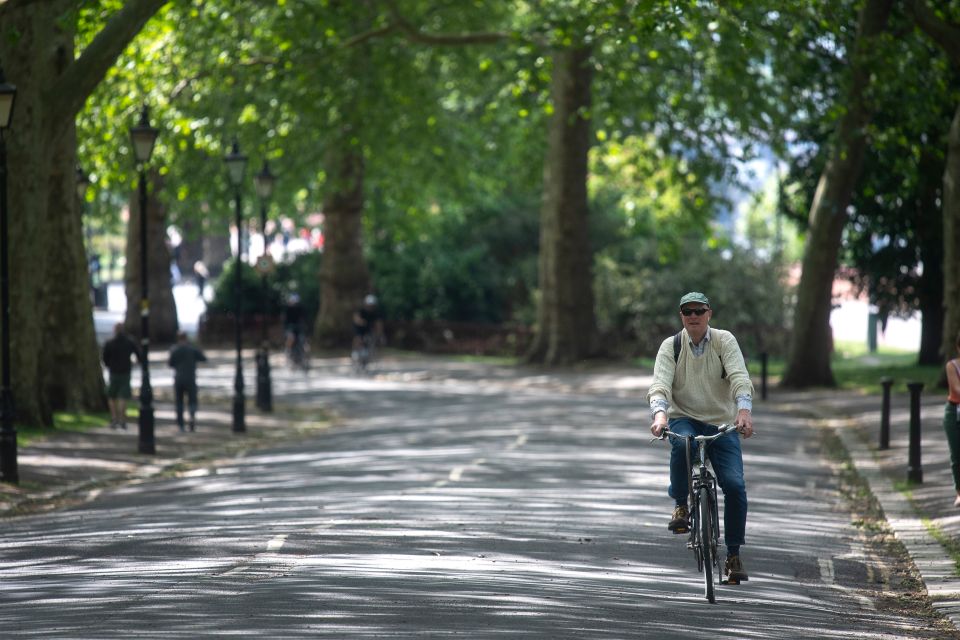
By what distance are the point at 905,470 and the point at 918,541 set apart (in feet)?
18.0

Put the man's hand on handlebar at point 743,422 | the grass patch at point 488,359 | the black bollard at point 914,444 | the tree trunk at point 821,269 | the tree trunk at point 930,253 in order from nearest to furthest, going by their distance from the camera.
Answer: the man's hand on handlebar at point 743,422 → the black bollard at point 914,444 → the tree trunk at point 821,269 → the tree trunk at point 930,253 → the grass patch at point 488,359

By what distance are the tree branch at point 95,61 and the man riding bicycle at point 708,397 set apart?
10587mm

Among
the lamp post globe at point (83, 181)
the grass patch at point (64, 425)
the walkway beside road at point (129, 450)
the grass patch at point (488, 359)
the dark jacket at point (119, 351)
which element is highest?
the lamp post globe at point (83, 181)

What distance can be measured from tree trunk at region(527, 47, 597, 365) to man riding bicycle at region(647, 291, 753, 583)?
2715cm

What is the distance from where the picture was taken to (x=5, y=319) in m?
17.7

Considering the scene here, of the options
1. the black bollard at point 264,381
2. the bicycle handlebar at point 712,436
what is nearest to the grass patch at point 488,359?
the black bollard at point 264,381

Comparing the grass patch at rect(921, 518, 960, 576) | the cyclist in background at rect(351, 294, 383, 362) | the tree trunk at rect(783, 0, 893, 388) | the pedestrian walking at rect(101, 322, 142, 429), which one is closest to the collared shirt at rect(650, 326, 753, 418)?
the grass patch at rect(921, 518, 960, 576)

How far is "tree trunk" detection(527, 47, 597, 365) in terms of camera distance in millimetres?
37406

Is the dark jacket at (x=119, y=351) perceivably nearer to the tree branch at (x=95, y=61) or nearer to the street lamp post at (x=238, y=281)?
the street lamp post at (x=238, y=281)

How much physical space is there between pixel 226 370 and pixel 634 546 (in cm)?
2865

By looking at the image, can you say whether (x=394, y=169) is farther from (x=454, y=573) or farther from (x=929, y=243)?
(x=454, y=573)

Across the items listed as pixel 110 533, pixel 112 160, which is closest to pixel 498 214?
pixel 112 160

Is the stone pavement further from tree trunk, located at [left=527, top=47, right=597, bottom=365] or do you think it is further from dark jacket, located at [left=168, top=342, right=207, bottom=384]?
dark jacket, located at [left=168, top=342, right=207, bottom=384]

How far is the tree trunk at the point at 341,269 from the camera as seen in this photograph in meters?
45.8
